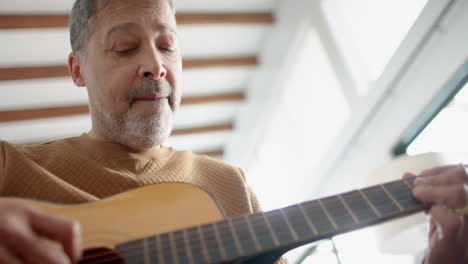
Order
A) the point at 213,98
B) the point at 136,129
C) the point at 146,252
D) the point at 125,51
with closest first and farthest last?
the point at 146,252 < the point at 136,129 < the point at 125,51 < the point at 213,98

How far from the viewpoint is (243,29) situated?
3.46 metres

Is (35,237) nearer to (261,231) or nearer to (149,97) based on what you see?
(261,231)

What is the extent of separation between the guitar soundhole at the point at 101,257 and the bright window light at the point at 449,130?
7.43 ft

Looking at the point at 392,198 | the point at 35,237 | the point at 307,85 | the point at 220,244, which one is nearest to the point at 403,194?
the point at 392,198

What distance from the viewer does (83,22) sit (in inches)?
47.6

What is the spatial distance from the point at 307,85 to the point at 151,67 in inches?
111

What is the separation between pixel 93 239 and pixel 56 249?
16cm

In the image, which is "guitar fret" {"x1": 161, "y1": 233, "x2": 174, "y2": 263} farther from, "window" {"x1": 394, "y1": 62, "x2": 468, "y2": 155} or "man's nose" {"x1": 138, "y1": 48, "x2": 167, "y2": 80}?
"window" {"x1": 394, "y1": 62, "x2": 468, "y2": 155}

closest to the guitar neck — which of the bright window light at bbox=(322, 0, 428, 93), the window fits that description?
the window

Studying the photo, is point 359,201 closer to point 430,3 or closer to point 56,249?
point 56,249

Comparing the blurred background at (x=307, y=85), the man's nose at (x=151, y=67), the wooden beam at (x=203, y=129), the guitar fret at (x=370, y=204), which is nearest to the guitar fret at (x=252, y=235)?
the guitar fret at (x=370, y=204)

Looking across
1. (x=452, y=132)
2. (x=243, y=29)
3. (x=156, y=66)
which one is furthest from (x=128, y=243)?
(x=243, y=29)

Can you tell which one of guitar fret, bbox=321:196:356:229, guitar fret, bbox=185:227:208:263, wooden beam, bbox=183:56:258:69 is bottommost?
wooden beam, bbox=183:56:258:69

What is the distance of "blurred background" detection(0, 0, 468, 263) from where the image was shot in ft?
7.83
